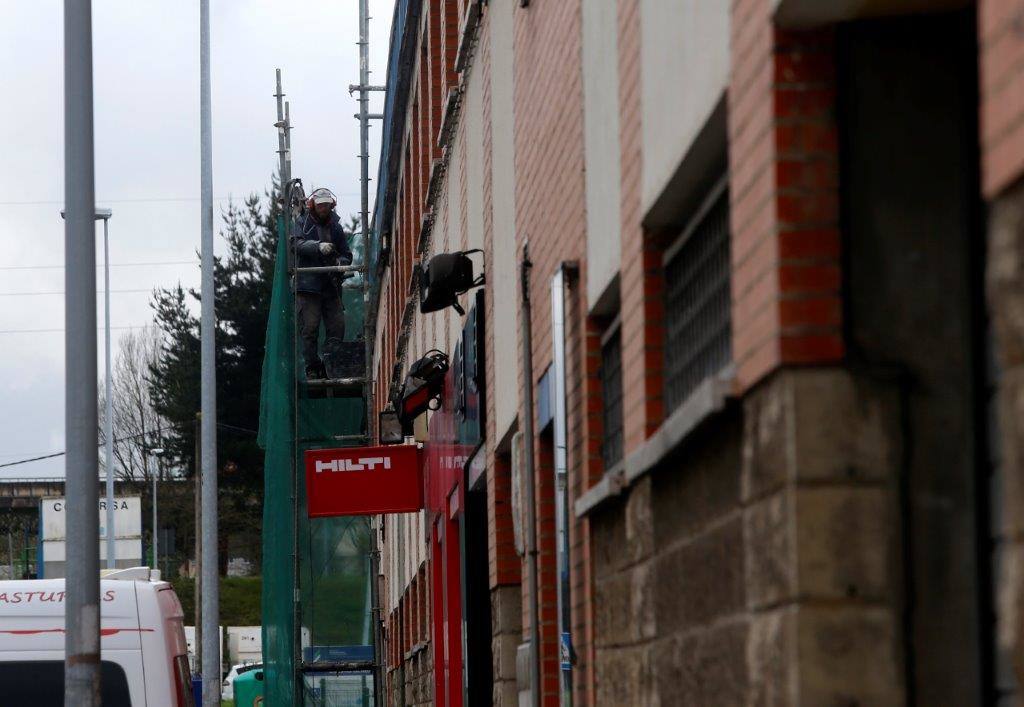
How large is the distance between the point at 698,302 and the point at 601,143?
1.58 metres

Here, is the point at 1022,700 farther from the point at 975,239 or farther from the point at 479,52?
the point at 479,52

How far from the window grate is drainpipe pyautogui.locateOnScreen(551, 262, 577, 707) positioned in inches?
10.0

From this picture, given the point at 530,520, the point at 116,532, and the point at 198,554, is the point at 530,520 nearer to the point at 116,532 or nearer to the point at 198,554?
the point at 116,532

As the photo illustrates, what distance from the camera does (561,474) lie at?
8.90m

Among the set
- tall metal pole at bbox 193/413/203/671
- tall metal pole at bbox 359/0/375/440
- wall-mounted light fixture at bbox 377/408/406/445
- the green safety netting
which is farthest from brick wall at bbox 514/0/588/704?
tall metal pole at bbox 193/413/203/671

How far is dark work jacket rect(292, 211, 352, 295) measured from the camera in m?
23.5

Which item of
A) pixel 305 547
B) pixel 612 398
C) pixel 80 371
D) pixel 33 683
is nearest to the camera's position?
pixel 612 398

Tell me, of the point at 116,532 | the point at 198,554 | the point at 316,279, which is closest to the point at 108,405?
the point at 116,532

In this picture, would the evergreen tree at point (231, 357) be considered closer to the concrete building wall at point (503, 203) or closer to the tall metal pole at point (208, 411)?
the tall metal pole at point (208, 411)

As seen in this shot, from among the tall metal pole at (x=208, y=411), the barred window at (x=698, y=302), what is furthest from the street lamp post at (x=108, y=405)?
→ the barred window at (x=698, y=302)

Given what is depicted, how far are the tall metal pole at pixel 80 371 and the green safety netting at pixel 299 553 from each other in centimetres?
1138

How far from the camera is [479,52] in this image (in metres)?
13.5

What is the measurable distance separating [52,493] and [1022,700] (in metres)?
95.3

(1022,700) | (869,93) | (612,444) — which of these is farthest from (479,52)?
(1022,700)
